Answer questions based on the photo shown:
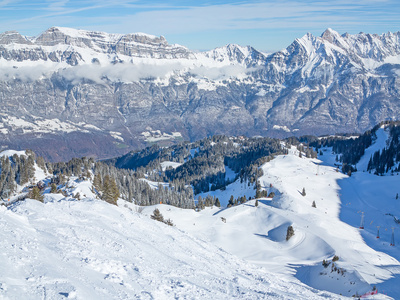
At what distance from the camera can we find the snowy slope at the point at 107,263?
75.3ft

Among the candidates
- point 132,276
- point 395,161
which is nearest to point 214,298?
point 132,276

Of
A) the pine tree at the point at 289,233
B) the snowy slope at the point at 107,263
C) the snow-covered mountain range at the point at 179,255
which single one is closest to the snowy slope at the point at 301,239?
the snow-covered mountain range at the point at 179,255

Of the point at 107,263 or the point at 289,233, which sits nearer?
the point at 107,263

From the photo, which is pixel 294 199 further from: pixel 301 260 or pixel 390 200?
pixel 301 260

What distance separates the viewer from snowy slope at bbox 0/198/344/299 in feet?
75.3

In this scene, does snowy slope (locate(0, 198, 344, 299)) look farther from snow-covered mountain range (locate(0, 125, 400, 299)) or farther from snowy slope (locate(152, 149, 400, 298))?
snowy slope (locate(152, 149, 400, 298))

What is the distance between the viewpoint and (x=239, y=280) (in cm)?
3331

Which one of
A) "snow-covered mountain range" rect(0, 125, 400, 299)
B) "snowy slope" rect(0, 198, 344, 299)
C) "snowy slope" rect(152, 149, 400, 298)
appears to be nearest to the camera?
"snowy slope" rect(0, 198, 344, 299)

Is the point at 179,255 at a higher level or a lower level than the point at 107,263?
lower

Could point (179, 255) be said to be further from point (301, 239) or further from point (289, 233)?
point (301, 239)

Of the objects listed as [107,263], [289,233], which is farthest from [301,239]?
[107,263]

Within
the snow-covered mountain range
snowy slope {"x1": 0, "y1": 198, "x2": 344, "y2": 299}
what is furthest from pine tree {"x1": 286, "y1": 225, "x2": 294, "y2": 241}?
snowy slope {"x1": 0, "y1": 198, "x2": 344, "y2": 299}

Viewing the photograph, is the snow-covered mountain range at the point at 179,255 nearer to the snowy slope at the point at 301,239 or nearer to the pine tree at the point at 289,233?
the snowy slope at the point at 301,239

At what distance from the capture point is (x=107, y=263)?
93.5 ft
